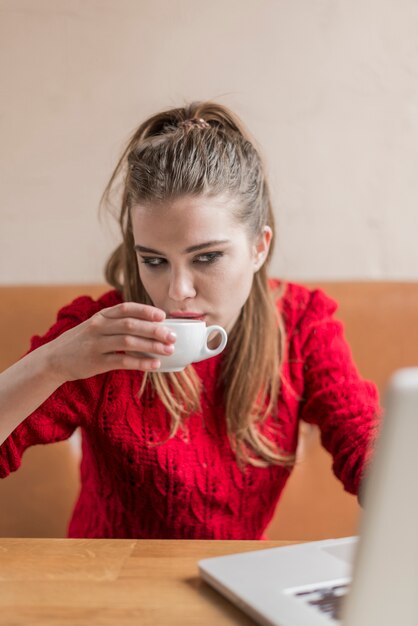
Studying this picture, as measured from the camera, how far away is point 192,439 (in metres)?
1.35

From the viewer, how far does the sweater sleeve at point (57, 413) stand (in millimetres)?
1194

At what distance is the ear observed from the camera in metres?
1.36

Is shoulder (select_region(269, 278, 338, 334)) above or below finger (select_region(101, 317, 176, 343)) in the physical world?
above

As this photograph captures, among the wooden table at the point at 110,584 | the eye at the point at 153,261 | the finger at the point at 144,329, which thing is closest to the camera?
the wooden table at the point at 110,584

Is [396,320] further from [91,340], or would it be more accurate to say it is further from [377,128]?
[91,340]

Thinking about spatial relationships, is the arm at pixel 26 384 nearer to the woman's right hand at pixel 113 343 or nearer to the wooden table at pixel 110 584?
the woman's right hand at pixel 113 343

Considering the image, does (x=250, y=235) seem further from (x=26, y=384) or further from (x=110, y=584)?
(x=110, y=584)

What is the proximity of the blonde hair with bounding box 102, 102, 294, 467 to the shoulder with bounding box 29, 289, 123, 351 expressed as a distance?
0.04 meters

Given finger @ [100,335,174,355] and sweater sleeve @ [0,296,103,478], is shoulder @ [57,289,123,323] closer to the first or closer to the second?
sweater sleeve @ [0,296,103,478]

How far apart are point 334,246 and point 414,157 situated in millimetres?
291

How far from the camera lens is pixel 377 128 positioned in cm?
187

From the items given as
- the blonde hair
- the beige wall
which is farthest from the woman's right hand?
the beige wall

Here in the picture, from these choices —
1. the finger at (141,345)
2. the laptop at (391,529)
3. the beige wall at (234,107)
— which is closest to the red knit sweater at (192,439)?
the finger at (141,345)

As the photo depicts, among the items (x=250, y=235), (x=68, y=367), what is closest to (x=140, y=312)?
(x=68, y=367)
